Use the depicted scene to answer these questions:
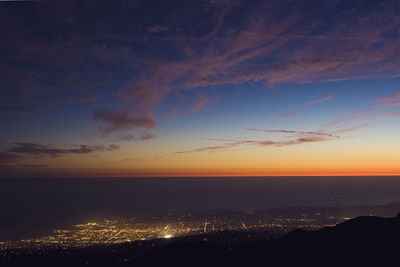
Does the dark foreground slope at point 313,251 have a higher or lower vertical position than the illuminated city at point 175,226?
higher

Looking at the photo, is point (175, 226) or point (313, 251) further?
point (175, 226)

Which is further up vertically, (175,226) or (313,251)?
(313,251)

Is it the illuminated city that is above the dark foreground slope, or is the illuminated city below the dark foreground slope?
below

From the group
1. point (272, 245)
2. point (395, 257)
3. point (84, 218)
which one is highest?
point (395, 257)

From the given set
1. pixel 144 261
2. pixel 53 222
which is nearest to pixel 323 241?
pixel 144 261

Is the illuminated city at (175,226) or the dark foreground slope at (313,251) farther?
the illuminated city at (175,226)

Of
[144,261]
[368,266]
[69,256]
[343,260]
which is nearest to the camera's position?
[368,266]

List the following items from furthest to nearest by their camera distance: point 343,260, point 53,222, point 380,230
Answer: point 53,222
point 380,230
point 343,260

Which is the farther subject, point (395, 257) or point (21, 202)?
point (21, 202)

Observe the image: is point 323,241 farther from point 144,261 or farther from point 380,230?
point 144,261

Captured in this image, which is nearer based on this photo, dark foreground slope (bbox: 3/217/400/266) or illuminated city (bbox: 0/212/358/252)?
dark foreground slope (bbox: 3/217/400/266)

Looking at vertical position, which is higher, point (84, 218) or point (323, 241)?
point (323, 241)
